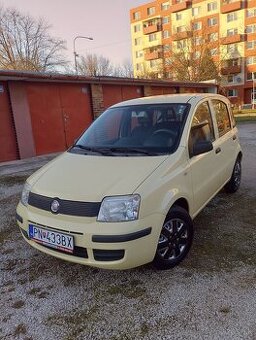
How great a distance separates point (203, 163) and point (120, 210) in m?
1.50

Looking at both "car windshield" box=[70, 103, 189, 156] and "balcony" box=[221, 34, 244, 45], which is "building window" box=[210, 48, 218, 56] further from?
"car windshield" box=[70, 103, 189, 156]

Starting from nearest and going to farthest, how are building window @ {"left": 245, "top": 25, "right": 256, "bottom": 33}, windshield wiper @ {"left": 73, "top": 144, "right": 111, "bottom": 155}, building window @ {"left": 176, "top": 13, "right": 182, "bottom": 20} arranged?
windshield wiper @ {"left": 73, "top": 144, "right": 111, "bottom": 155}, building window @ {"left": 245, "top": 25, "right": 256, "bottom": 33}, building window @ {"left": 176, "top": 13, "right": 182, "bottom": 20}

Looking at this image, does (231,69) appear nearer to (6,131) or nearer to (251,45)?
(251,45)

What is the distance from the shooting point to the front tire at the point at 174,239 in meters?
2.95

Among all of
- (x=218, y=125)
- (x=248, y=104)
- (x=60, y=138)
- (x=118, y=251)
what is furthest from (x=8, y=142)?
(x=248, y=104)

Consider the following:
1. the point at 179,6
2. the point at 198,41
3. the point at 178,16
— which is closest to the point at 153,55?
the point at 178,16

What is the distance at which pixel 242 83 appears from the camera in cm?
4669

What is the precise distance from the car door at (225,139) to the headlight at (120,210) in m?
2.06

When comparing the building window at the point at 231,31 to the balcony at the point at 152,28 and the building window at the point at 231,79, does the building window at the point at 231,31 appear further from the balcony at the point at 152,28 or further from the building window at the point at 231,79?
the balcony at the point at 152,28

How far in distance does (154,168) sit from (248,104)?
47049 mm

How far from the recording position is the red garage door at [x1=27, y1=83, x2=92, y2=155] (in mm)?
10555

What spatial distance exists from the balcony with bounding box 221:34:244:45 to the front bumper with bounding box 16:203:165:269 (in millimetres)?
50731

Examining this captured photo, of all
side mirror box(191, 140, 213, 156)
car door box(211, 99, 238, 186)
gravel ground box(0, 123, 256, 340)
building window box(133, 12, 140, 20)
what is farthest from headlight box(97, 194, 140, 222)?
building window box(133, 12, 140, 20)

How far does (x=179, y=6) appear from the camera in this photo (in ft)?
169
